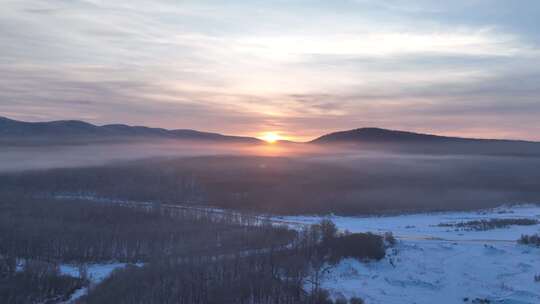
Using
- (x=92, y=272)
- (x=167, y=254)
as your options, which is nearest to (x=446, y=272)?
(x=167, y=254)

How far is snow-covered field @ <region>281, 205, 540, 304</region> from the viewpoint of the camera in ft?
132

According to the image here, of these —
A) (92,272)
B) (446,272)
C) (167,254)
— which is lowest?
(92,272)

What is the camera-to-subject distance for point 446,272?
4453 centimetres

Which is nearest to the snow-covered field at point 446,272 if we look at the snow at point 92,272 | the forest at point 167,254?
the forest at point 167,254

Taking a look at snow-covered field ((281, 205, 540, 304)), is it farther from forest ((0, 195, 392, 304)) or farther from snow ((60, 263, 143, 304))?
snow ((60, 263, 143, 304))

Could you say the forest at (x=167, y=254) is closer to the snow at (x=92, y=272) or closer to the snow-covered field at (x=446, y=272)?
the snow at (x=92, y=272)

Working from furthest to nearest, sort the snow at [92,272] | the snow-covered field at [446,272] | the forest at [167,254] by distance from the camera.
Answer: the snow at [92,272] < the snow-covered field at [446,272] < the forest at [167,254]

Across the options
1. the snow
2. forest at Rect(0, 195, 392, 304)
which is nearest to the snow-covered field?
forest at Rect(0, 195, 392, 304)

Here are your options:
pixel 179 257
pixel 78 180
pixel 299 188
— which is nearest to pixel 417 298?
pixel 179 257

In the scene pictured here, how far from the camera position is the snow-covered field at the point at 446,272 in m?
40.2

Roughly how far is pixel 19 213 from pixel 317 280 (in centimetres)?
4593

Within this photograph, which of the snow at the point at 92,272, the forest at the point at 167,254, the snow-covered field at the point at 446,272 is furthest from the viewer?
the snow at the point at 92,272

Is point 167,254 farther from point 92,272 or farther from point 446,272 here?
point 446,272

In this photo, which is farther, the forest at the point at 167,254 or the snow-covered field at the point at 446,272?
the snow-covered field at the point at 446,272
